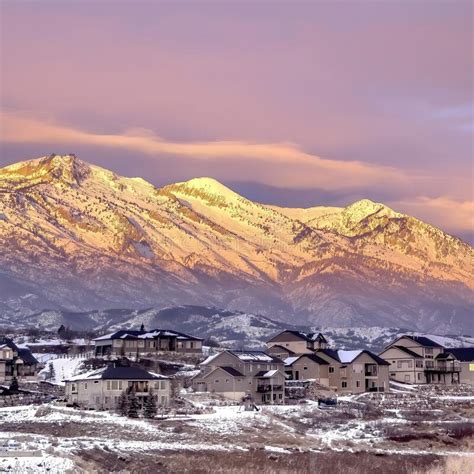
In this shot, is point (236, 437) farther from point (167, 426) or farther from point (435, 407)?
point (435, 407)

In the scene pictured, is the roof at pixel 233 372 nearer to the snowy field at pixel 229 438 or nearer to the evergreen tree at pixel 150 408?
the snowy field at pixel 229 438

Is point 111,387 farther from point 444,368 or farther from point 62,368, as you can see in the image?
point 444,368

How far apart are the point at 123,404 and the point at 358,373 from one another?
52.5 m

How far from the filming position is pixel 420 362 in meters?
189

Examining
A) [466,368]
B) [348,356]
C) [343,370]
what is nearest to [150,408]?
[343,370]

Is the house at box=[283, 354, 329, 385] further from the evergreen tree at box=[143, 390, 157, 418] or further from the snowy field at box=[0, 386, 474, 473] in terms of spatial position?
the evergreen tree at box=[143, 390, 157, 418]

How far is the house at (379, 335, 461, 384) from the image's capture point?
188m

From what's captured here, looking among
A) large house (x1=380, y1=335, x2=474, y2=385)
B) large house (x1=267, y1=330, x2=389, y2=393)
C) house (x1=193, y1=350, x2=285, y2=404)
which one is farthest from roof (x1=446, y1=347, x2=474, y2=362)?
house (x1=193, y1=350, x2=285, y2=404)

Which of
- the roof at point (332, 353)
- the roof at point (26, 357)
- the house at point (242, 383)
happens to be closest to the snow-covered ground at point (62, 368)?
the roof at point (26, 357)

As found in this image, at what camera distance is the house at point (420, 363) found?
617ft

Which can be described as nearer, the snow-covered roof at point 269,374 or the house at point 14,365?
the snow-covered roof at point 269,374

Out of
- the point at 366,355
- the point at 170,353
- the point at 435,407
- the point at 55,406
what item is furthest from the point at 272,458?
the point at 170,353

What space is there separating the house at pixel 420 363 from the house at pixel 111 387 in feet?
201

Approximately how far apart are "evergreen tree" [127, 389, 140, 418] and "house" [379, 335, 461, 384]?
66244 mm
